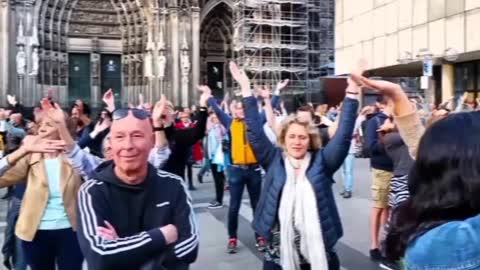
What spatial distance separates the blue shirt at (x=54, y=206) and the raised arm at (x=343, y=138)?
1.90m

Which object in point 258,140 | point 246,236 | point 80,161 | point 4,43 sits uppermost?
point 4,43

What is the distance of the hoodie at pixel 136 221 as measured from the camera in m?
2.32

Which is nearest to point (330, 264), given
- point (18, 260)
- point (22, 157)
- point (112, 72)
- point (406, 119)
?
point (406, 119)

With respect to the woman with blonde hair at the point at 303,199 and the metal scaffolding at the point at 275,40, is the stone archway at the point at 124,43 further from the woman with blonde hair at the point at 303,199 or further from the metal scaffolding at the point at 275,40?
the woman with blonde hair at the point at 303,199

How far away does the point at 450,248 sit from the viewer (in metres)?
1.20

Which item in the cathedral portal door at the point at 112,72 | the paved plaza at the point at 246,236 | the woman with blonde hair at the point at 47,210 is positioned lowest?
the paved plaza at the point at 246,236

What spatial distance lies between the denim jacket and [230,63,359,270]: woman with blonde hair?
8.22 feet

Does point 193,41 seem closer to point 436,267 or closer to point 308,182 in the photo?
point 308,182

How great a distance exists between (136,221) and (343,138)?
1899 mm

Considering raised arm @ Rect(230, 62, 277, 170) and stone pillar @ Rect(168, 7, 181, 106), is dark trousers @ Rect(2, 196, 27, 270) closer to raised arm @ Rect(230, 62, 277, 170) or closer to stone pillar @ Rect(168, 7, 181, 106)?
raised arm @ Rect(230, 62, 277, 170)

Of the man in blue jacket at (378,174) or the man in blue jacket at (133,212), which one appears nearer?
the man in blue jacket at (133,212)

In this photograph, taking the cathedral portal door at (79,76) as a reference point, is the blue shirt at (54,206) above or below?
below

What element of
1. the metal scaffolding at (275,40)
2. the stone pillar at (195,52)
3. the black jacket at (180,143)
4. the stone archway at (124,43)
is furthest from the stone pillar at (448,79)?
the black jacket at (180,143)

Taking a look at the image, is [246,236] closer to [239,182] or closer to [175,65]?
[239,182]
